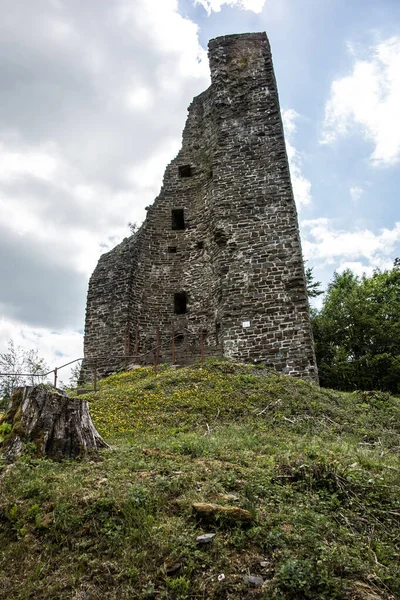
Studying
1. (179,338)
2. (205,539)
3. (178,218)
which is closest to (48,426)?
(205,539)

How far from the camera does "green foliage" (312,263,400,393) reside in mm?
15844

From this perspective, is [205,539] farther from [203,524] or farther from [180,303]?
[180,303]

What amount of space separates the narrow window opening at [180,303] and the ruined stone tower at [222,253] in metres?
0.04

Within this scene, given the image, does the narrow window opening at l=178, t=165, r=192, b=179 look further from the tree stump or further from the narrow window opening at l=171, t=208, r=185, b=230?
the tree stump

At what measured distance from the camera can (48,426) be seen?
497cm

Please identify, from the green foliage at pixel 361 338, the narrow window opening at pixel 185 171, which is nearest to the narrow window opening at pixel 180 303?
the narrow window opening at pixel 185 171

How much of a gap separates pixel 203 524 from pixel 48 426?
7.45 feet

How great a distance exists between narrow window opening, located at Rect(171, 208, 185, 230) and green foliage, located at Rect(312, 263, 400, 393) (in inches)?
266

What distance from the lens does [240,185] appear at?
1452 cm

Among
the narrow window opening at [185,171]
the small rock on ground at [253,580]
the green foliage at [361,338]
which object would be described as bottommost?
the small rock on ground at [253,580]

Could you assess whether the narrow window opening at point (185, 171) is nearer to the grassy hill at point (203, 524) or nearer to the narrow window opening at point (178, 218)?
the narrow window opening at point (178, 218)

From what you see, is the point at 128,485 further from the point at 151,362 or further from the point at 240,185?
the point at 240,185

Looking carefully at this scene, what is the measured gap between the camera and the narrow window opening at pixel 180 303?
15.8 m

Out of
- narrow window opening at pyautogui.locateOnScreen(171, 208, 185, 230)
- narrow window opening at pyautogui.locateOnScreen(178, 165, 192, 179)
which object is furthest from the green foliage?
narrow window opening at pyautogui.locateOnScreen(178, 165, 192, 179)
